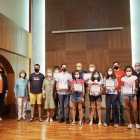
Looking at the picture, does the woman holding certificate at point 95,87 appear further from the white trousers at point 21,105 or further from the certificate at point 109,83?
the white trousers at point 21,105

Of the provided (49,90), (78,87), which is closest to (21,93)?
(49,90)

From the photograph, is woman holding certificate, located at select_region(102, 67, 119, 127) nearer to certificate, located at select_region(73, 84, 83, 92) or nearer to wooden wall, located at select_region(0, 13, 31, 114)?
certificate, located at select_region(73, 84, 83, 92)

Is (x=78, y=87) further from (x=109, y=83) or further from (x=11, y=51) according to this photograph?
(x=11, y=51)

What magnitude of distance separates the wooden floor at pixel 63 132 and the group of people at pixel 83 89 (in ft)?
0.86

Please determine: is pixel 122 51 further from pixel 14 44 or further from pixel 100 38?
pixel 14 44

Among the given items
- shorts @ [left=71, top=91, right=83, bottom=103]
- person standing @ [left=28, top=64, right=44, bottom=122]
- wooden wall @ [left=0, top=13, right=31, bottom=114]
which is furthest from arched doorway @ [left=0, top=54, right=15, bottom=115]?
shorts @ [left=71, top=91, right=83, bottom=103]

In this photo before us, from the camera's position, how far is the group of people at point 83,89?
3.53m

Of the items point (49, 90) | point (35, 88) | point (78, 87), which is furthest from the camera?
point (35, 88)

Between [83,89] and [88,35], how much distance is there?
3230 millimetres

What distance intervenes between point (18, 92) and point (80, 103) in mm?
1749

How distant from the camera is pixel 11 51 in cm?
529

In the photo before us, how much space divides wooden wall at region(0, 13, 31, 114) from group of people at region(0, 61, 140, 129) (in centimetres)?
95

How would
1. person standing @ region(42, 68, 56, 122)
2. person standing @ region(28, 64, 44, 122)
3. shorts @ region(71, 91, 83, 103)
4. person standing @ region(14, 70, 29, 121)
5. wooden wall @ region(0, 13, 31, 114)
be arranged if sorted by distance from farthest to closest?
wooden wall @ region(0, 13, 31, 114)
person standing @ region(14, 70, 29, 121)
person standing @ region(28, 64, 44, 122)
person standing @ region(42, 68, 56, 122)
shorts @ region(71, 91, 83, 103)

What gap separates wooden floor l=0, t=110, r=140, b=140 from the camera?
9.59 feet
